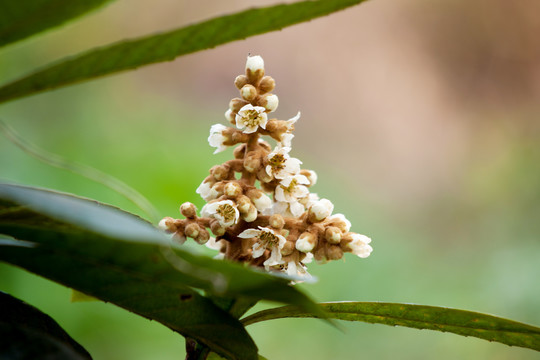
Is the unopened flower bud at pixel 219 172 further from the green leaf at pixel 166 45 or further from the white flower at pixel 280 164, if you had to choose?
the green leaf at pixel 166 45

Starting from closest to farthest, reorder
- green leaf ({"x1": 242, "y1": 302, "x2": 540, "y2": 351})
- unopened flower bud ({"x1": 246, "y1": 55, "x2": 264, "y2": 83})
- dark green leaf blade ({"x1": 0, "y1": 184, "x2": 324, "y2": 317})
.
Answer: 1. dark green leaf blade ({"x1": 0, "y1": 184, "x2": 324, "y2": 317})
2. green leaf ({"x1": 242, "y1": 302, "x2": 540, "y2": 351})
3. unopened flower bud ({"x1": 246, "y1": 55, "x2": 264, "y2": 83})

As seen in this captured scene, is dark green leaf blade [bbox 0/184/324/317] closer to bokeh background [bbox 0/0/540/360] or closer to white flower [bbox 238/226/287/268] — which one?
white flower [bbox 238/226/287/268]

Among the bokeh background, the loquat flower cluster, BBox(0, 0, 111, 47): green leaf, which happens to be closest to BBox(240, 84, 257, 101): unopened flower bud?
the loquat flower cluster

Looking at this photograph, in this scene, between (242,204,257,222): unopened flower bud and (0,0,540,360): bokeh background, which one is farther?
(0,0,540,360): bokeh background

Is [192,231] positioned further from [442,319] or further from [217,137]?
[442,319]

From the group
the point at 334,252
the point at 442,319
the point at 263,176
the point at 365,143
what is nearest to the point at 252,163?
the point at 263,176

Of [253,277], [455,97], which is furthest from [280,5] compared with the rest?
[455,97]

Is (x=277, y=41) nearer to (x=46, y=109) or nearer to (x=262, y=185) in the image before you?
(x=46, y=109)
